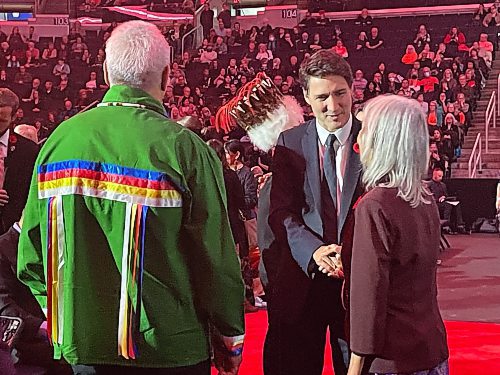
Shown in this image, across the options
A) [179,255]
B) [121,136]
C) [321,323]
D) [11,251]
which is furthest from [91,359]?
[11,251]

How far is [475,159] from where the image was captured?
1152 centimetres

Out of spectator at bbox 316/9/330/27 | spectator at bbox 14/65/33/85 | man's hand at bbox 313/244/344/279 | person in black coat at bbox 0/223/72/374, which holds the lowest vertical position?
person in black coat at bbox 0/223/72/374

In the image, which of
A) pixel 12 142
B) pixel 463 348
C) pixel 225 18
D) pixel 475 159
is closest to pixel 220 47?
pixel 225 18

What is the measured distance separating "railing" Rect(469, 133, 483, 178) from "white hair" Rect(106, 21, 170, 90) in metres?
9.89

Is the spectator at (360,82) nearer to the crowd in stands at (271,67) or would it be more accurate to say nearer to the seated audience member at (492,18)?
the crowd in stands at (271,67)

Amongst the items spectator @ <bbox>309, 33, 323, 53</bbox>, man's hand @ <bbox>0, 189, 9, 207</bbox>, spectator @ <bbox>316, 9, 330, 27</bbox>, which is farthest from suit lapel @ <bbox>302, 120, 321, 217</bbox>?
spectator @ <bbox>316, 9, 330, 27</bbox>

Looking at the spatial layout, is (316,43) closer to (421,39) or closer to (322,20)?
(322,20)

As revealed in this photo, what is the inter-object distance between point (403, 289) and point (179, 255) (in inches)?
21.0

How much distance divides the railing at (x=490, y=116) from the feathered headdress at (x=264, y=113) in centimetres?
931

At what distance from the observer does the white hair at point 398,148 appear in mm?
1760

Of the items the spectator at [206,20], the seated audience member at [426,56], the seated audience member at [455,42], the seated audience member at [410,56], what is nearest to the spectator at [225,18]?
the spectator at [206,20]

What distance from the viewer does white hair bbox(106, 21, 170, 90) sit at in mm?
1691

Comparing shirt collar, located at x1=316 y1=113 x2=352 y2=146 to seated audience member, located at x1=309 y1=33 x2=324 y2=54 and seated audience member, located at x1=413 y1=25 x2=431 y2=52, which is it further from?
seated audience member, located at x1=309 y1=33 x2=324 y2=54

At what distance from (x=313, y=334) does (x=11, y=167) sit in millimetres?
1560
